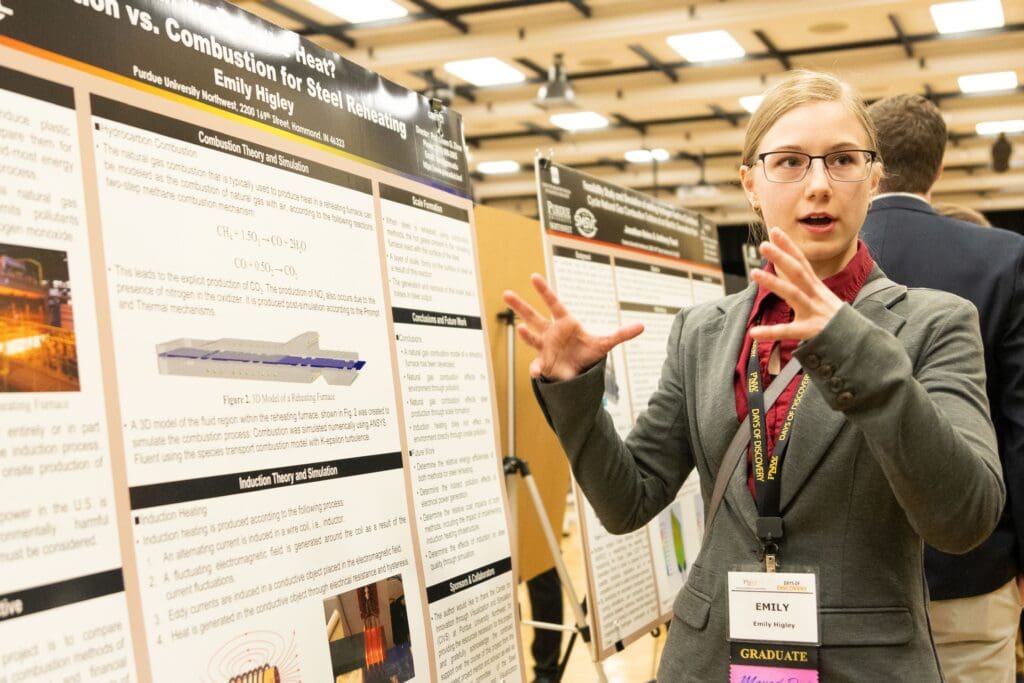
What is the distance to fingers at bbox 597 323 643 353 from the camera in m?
1.40

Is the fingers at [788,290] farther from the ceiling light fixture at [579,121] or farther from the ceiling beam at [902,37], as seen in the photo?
the ceiling light fixture at [579,121]

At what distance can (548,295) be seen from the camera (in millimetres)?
1384

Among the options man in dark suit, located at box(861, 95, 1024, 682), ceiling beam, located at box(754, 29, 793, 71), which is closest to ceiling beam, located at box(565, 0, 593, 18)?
ceiling beam, located at box(754, 29, 793, 71)

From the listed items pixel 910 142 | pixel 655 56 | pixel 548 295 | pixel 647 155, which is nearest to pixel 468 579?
pixel 548 295

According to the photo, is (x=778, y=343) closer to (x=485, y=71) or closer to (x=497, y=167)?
(x=485, y=71)

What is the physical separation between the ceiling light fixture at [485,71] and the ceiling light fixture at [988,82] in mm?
4195

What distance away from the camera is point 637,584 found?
9.93 ft

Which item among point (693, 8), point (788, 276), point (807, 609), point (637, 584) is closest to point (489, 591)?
point (807, 609)

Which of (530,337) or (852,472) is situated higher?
(530,337)

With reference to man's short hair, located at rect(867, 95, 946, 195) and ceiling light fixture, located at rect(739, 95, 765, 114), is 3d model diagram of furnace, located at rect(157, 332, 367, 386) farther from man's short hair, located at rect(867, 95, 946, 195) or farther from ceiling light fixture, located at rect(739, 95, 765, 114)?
ceiling light fixture, located at rect(739, 95, 765, 114)

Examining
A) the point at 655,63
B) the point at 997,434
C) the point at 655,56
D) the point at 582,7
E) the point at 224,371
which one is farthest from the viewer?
the point at 655,63

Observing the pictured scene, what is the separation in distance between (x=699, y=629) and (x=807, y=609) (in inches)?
6.8

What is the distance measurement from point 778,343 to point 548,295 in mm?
387

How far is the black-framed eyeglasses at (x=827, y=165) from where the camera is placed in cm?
147
